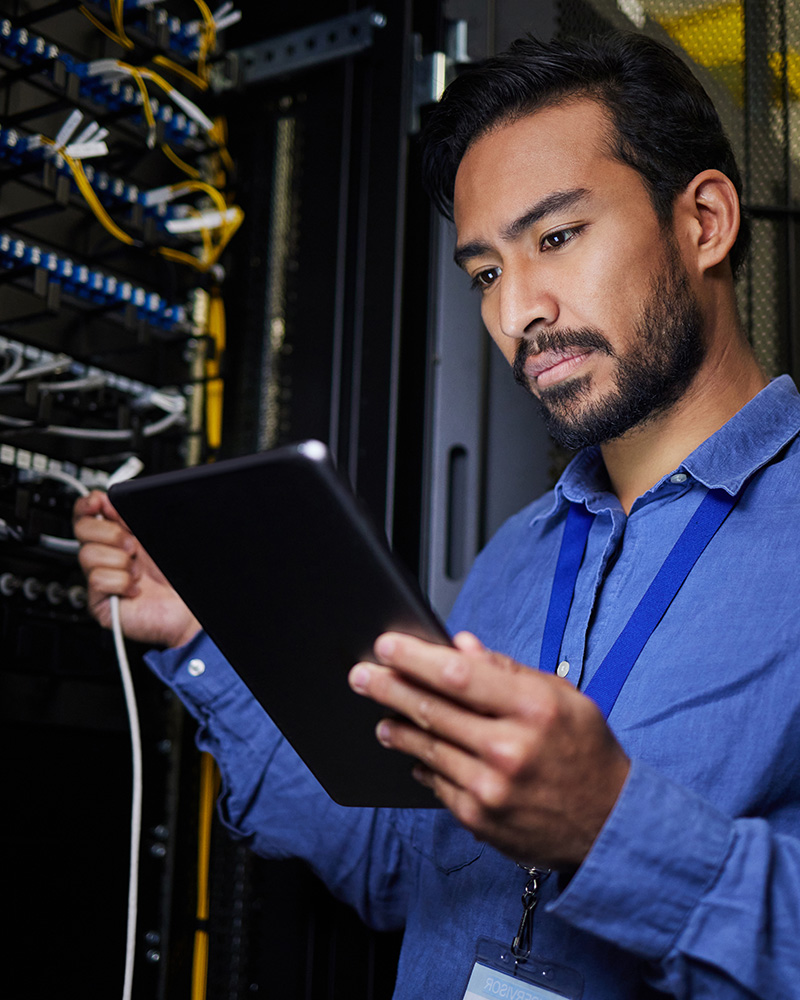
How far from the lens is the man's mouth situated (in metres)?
1.12

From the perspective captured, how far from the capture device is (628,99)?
124cm

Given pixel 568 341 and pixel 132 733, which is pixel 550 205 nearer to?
pixel 568 341

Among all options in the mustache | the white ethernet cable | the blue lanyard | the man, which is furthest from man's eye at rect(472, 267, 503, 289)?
the white ethernet cable

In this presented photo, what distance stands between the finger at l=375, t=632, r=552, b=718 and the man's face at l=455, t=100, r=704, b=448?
59cm

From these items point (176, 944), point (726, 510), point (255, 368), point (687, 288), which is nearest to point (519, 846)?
point (726, 510)

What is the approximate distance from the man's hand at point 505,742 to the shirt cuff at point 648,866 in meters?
0.01

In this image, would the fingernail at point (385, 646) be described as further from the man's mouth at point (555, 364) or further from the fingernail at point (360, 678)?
the man's mouth at point (555, 364)

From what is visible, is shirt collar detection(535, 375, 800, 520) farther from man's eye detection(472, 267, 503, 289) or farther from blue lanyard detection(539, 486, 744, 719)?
man's eye detection(472, 267, 503, 289)

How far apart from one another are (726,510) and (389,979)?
2.66ft

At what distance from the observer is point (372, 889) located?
3.96ft

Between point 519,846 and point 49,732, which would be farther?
point 49,732

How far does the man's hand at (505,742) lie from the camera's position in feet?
1.95

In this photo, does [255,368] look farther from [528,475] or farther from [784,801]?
[784,801]

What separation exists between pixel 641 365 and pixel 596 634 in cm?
32
